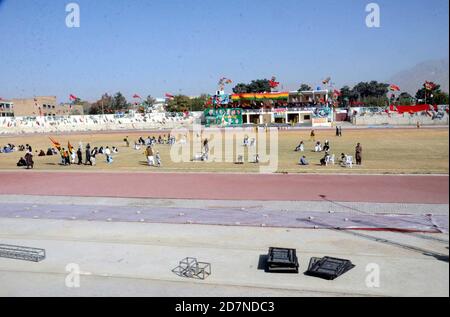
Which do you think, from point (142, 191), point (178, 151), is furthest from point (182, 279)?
point (178, 151)

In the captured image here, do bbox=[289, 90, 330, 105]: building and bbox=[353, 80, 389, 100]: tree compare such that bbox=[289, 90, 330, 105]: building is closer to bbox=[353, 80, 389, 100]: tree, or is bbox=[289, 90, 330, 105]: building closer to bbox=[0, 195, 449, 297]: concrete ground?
bbox=[353, 80, 389, 100]: tree

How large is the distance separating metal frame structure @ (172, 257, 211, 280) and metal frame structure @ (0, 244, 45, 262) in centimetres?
396

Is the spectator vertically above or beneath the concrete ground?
above

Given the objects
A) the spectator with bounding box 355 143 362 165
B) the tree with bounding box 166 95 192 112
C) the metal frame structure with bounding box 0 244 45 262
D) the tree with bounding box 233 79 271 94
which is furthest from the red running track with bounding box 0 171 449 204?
the tree with bounding box 233 79 271 94

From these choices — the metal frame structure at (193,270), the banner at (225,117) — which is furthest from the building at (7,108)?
the metal frame structure at (193,270)

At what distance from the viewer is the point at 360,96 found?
137500 millimetres

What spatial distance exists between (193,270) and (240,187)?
986 centimetres

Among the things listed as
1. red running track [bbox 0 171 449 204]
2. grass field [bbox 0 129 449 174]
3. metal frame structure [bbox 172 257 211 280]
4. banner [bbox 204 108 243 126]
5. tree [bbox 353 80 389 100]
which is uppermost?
tree [bbox 353 80 389 100]

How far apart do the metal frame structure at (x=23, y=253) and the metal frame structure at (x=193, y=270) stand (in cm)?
396

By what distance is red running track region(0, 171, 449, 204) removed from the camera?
16812 millimetres

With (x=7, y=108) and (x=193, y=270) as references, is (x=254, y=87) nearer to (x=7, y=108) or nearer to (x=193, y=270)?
(x=7, y=108)

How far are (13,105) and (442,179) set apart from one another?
10736cm

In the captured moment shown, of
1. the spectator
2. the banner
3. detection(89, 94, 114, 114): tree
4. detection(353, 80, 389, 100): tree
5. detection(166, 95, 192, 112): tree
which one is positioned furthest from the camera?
detection(353, 80, 389, 100): tree
